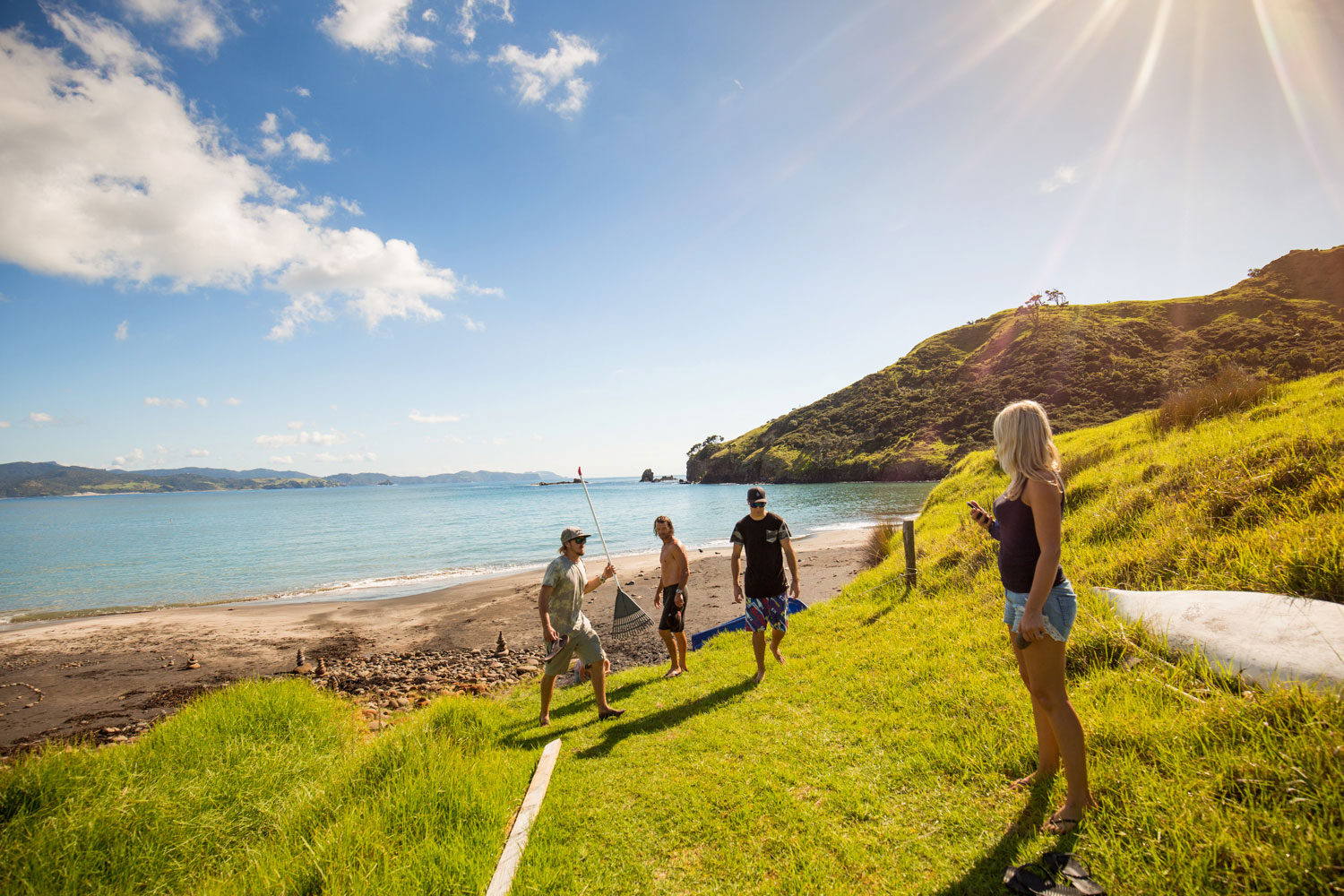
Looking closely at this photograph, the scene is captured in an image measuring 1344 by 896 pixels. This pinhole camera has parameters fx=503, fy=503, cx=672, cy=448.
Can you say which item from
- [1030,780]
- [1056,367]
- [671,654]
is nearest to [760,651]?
[671,654]

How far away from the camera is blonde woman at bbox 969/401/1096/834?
302 cm

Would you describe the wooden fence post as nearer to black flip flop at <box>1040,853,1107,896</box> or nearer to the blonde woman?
the blonde woman

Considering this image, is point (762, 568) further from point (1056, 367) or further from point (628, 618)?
point (1056, 367)

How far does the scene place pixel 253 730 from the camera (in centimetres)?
706

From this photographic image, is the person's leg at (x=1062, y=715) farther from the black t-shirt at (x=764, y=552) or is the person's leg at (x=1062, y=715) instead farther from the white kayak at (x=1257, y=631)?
the black t-shirt at (x=764, y=552)

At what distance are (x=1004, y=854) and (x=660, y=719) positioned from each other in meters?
4.05

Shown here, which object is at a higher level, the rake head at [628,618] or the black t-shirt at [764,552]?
the black t-shirt at [764,552]

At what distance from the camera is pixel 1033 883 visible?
9.21ft

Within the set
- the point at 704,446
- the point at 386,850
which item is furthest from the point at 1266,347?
the point at 704,446

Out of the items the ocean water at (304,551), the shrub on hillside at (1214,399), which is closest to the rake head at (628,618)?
the shrub on hillside at (1214,399)

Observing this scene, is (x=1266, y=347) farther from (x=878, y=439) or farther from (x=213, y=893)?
(x=213, y=893)

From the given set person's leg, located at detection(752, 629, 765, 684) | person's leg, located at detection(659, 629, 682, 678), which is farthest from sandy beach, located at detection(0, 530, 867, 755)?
person's leg, located at detection(752, 629, 765, 684)

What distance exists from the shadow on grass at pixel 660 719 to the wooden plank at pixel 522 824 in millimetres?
422

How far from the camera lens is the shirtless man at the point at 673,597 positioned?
8391mm
